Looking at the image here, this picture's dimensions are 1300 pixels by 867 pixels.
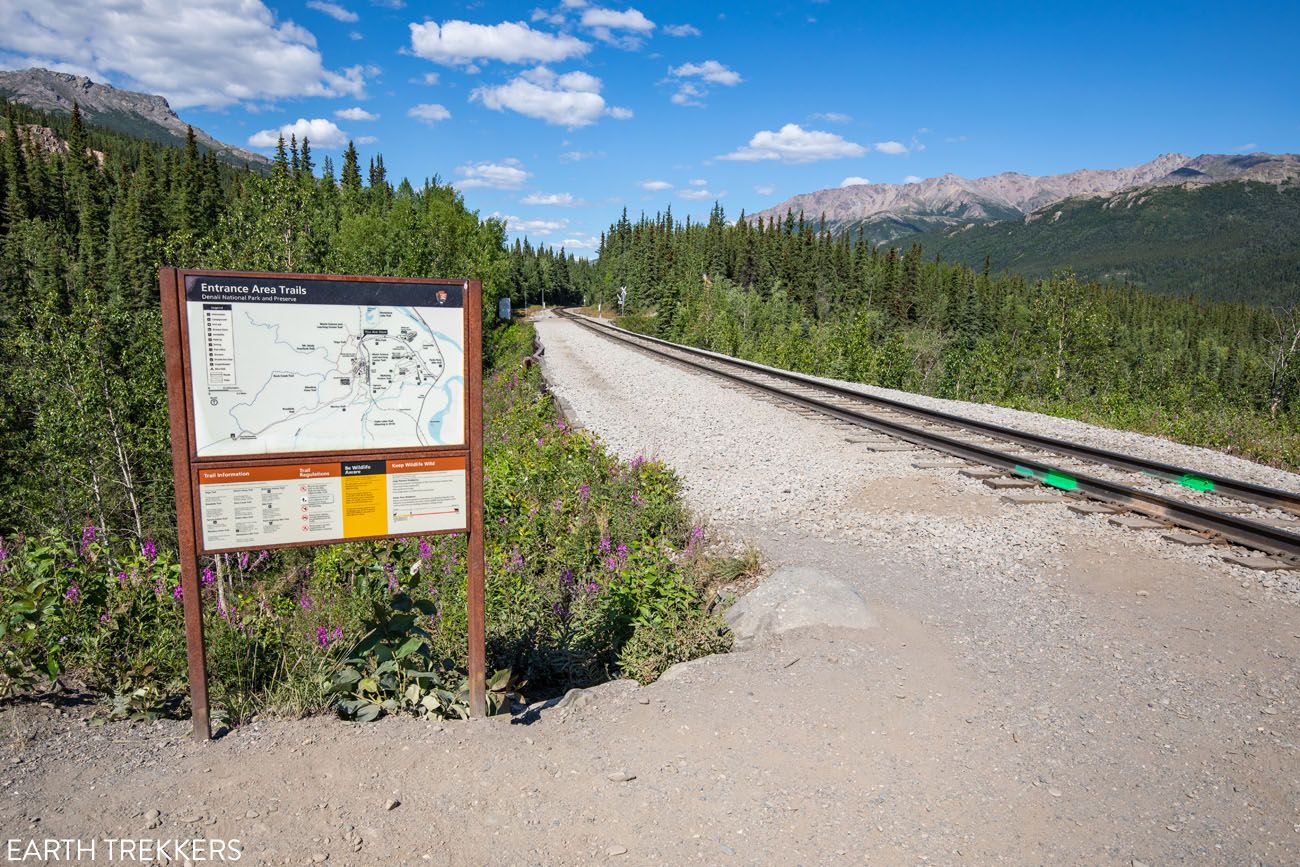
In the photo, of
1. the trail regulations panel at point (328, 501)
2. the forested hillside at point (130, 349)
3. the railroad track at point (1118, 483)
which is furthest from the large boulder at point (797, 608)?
the forested hillside at point (130, 349)

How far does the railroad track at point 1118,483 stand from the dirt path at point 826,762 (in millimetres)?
1480

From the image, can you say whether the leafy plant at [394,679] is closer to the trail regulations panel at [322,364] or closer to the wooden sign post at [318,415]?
the wooden sign post at [318,415]

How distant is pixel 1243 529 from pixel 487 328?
34.0 metres

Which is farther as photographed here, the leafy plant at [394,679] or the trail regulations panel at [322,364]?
the leafy plant at [394,679]

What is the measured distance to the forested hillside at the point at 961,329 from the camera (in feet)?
66.8

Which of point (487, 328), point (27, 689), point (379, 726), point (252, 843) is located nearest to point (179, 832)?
point (252, 843)

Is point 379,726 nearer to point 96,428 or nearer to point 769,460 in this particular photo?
point 769,460

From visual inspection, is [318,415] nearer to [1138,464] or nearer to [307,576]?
[307,576]

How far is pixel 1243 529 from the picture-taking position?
22.6 feet

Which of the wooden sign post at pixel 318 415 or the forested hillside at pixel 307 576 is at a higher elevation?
the wooden sign post at pixel 318 415

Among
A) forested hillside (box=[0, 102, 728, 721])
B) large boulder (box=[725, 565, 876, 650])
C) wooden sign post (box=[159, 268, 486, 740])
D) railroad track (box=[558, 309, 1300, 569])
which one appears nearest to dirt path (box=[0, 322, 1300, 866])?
large boulder (box=[725, 565, 876, 650])
